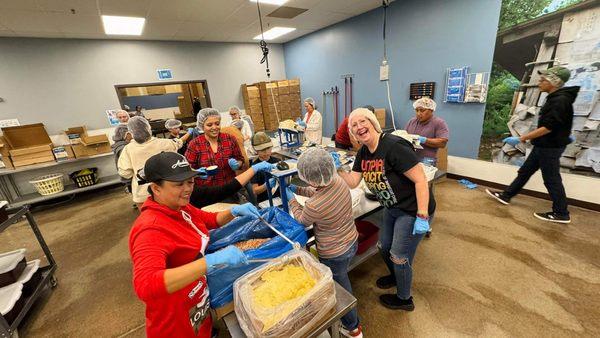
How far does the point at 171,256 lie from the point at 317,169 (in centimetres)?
76

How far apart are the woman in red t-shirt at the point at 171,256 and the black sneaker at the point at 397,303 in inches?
52.2

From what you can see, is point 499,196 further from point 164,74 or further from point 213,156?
point 164,74

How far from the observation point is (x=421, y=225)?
1408 mm

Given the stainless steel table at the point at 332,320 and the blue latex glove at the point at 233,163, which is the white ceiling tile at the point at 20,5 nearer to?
the blue latex glove at the point at 233,163

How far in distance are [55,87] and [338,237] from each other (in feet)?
19.5

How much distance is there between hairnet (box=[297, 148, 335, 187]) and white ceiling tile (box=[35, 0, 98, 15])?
3729mm

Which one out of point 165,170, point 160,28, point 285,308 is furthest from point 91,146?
point 285,308

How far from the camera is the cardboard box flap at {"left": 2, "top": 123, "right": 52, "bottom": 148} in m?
3.97

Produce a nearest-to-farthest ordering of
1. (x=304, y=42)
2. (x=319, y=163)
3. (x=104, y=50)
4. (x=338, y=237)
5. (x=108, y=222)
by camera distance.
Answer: (x=319, y=163) < (x=338, y=237) < (x=108, y=222) < (x=104, y=50) < (x=304, y=42)

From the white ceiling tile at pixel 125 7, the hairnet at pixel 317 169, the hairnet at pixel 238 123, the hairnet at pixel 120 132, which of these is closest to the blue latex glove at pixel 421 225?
the hairnet at pixel 317 169

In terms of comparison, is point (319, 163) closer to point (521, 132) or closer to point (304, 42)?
point (521, 132)

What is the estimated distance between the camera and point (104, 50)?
15.6 ft

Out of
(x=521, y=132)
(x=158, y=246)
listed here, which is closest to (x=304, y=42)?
(x=521, y=132)

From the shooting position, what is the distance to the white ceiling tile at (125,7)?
314cm
